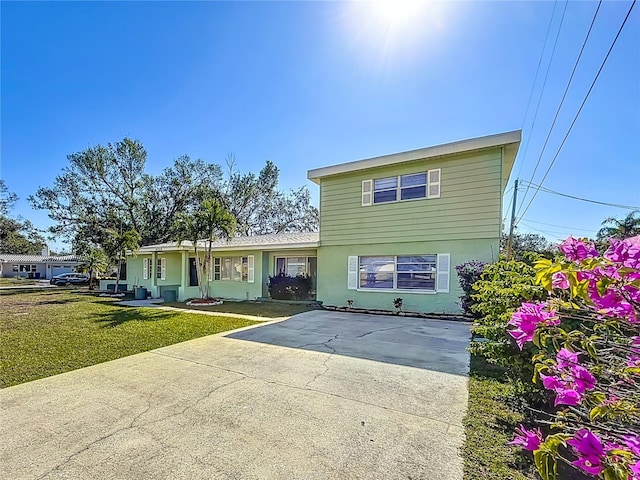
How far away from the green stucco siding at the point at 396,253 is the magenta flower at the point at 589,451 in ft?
32.8

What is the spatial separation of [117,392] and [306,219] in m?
30.7

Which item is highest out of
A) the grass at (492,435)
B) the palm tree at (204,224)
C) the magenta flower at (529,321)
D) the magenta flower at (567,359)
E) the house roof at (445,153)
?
the house roof at (445,153)

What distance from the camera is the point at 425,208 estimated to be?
11055mm

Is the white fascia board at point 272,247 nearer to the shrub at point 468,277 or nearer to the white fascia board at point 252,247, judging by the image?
the white fascia board at point 252,247

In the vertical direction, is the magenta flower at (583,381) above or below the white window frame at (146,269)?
above

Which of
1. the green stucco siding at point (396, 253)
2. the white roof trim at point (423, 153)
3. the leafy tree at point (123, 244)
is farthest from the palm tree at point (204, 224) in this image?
the leafy tree at point (123, 244)

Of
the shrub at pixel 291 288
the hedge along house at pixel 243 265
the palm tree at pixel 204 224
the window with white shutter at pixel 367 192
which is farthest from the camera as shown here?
the hedge along house at pixel 243 265

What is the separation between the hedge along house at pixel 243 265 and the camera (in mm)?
14989

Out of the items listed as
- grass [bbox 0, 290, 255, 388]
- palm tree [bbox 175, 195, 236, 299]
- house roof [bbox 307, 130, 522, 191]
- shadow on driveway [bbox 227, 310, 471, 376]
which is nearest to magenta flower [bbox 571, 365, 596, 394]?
shadow on driveway [bbox 227, 310, 471, 376]

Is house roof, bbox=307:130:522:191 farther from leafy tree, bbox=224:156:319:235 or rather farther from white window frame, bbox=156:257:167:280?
leafy tree, bbox=224:156:319:235

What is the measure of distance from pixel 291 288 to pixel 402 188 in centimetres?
677

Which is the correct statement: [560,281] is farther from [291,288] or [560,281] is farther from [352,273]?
[291,288]

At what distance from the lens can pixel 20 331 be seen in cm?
800

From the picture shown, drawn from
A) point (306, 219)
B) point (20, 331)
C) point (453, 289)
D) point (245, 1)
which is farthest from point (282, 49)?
point (306, 219)
